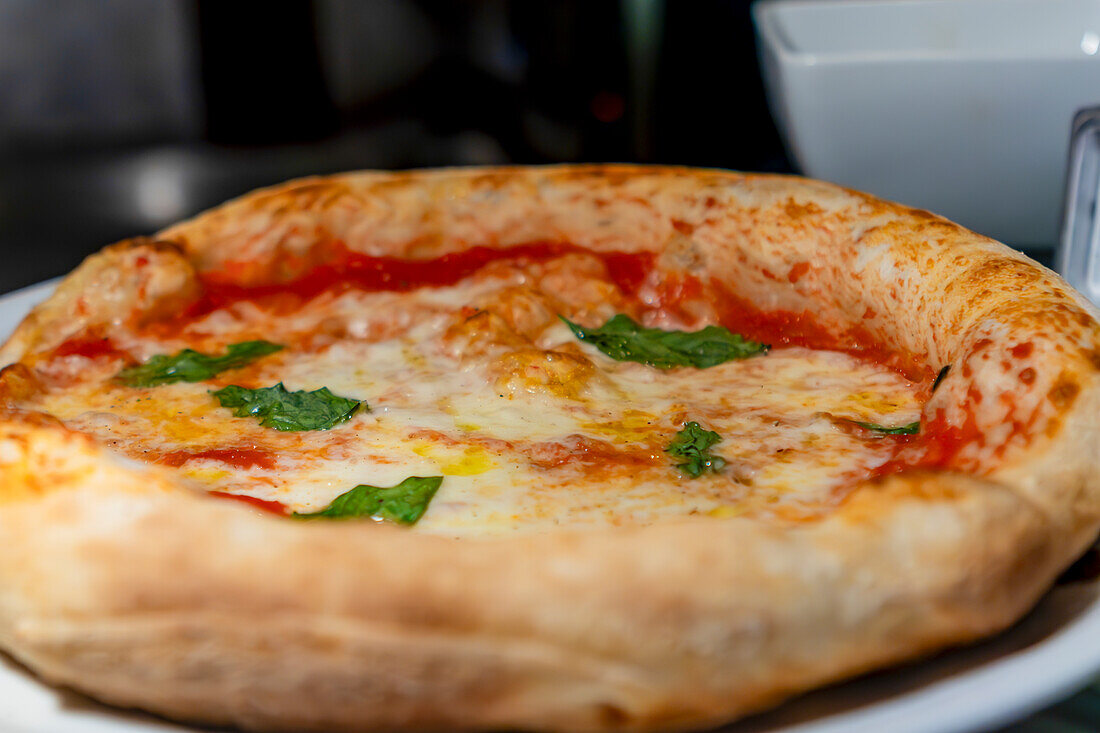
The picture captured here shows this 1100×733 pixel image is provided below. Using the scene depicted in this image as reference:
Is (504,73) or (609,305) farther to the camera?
(504,73)

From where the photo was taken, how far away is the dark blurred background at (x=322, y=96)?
3785mm

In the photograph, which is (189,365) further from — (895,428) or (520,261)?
(895,428)

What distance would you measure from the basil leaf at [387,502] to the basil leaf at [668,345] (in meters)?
0.44

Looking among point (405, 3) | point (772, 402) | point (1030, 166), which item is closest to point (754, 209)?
point (772, 402)

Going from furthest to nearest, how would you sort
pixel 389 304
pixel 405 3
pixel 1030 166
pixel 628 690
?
pixel 405 3 → pixel 1030 166 → pixel 389 304 → pixel 628 690

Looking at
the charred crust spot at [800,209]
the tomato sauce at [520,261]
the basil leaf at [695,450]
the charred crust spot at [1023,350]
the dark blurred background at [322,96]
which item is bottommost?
the dark blurred background at [322,96]

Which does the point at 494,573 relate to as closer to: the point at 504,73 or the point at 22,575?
the point at 22,575

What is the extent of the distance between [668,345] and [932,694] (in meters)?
0.72

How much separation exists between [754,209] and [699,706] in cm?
96

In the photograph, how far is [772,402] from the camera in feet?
4.10

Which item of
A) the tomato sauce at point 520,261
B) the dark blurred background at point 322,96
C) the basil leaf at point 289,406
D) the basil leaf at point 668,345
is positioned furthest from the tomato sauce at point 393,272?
the dark blurred background at point 322,96

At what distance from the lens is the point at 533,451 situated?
3.68 feet

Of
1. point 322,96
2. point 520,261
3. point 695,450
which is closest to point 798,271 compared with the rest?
point 520,261

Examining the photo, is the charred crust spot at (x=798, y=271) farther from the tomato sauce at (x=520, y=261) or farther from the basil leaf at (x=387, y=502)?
the basil leaf at (x=387, y=502)
